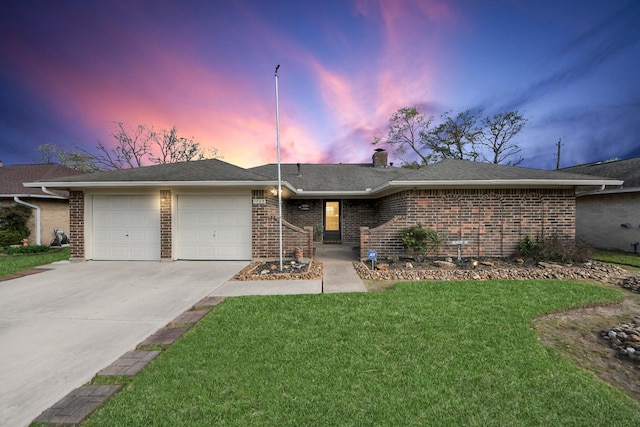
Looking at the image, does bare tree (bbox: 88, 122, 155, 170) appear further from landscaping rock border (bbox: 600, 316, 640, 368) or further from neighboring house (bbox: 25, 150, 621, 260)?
landscaping rock border (bbox: 600, 316, 640, 368)

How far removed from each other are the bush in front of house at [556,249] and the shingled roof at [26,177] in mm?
18727

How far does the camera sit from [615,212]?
10.1 m

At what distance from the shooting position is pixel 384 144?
22.9 m

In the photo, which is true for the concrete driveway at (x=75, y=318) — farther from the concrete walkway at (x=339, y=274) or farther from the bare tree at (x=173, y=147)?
the bare tree at (x=173, y=147)

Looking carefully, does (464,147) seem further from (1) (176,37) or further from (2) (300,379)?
(2) (300,379)

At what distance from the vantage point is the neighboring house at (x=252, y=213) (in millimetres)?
7719

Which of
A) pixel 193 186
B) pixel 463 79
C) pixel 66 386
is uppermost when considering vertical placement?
pixel 463 79

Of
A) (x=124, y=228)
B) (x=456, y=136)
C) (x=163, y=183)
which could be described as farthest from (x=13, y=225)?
(x=456, y=136)

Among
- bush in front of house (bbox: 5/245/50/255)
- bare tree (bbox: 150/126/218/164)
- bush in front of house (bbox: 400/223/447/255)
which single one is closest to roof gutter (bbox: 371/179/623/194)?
bush in front of house (bbox: 400/223/447/255)

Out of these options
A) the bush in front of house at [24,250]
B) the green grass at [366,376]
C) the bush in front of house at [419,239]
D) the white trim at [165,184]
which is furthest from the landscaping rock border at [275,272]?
the bush in front of house at [24,250]

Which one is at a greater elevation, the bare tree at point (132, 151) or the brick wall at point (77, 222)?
the bare tree at point (132, 151)

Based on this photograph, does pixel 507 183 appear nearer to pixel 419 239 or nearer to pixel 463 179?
pixel 463 179

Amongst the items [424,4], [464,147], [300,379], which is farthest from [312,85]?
[464,147]

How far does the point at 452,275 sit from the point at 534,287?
1.51m
